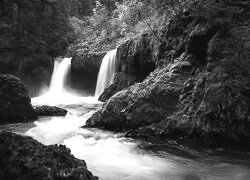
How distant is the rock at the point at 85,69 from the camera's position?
20.8 m

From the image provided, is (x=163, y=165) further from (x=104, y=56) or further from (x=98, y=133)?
(x=104, y=56)

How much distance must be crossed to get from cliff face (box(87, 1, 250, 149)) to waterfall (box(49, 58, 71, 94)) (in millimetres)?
13612

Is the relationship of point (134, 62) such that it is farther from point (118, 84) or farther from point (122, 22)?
point (122, 22)

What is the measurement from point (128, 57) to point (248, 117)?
9.41 metres

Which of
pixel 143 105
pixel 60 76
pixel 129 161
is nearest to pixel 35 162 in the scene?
pixel 129 161

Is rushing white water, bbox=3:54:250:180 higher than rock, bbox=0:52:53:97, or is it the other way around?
rock, bbox=0:52:53:97

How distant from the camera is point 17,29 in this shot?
23609mm

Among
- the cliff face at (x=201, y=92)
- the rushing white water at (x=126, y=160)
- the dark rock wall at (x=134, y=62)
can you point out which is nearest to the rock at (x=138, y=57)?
the dark rock wall at (x=134, y=62)

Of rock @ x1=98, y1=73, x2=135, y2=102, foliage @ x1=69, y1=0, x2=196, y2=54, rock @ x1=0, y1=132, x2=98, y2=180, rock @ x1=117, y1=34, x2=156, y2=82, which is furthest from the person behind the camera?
rock @ x1=98, y1=73, x2=135, y2=102

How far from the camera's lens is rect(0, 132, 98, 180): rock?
320 centimetres

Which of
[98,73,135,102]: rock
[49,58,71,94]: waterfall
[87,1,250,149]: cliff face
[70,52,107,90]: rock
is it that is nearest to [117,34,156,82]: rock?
[98,73,135,102]: rock

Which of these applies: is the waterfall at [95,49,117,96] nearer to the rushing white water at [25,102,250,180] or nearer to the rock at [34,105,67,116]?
the rock at [34,105,67,116]

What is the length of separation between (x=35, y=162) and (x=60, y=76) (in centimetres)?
1984

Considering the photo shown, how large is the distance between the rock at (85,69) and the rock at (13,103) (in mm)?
9819
